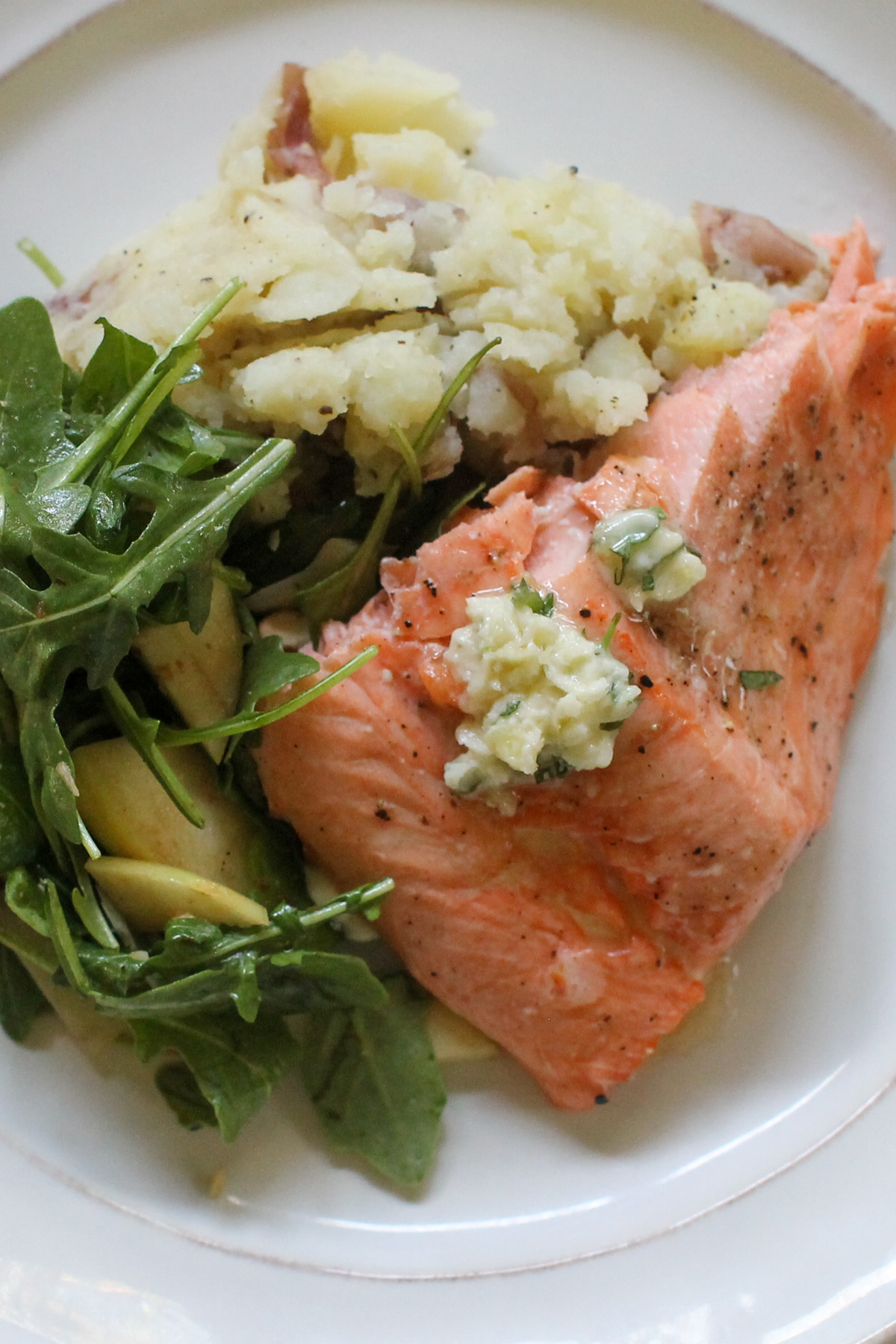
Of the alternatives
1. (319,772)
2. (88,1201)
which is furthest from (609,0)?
(88,1201)

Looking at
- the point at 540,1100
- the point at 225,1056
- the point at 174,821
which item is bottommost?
the point at 225,1056

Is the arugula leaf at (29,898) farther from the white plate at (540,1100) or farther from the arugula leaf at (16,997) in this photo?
the white plate at (540,1100)

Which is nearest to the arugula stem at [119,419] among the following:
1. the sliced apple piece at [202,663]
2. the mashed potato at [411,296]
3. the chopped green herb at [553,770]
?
the mashed potato at [411,296]

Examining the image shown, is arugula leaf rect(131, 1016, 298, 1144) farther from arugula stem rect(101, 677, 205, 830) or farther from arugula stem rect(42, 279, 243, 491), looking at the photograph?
arugula stem rect(42, 279, 243, 491)

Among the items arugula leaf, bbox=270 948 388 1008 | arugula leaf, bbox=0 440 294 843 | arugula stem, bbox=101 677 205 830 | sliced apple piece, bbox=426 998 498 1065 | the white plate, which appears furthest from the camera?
sliced apple piece, bbox=426 998 498 1065

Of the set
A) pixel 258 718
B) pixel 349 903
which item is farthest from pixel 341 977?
pixel 258 718

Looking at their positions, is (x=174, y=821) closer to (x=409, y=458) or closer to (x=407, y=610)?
(x=407, y=610)

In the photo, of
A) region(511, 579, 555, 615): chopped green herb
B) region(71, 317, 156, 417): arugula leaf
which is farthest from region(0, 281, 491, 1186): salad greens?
region(511, 579, 555, 615): chopped green herb
